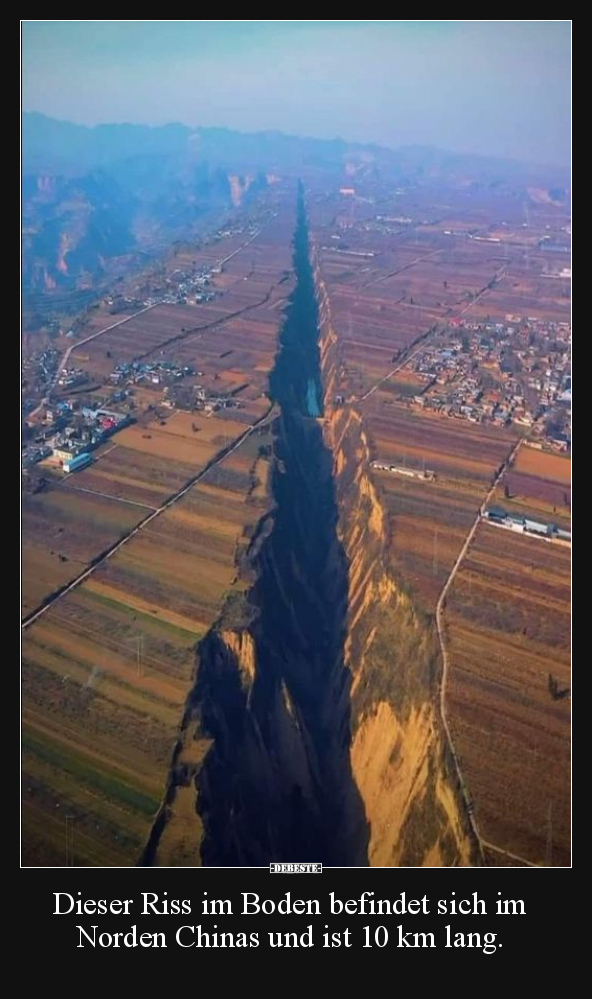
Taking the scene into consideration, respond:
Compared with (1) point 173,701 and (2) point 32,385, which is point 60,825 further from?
(2) point 32,385

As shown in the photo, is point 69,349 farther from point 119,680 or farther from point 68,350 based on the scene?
point 119,680

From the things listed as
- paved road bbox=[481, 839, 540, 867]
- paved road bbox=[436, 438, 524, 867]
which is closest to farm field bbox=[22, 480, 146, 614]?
paved road bbox=[436, 438, 524, 867]

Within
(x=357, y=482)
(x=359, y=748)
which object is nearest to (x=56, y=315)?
(x=357, y=482)

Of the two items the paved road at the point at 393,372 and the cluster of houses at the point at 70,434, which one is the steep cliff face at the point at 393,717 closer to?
the paved road at the point at 393,372

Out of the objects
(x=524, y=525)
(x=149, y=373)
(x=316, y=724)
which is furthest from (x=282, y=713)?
(x=149, y=373)

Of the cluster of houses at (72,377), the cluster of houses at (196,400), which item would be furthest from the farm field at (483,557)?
the cluster of houses at (72,377)

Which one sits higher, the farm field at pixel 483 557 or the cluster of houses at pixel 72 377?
the cluster of houses at pixel 72 377
